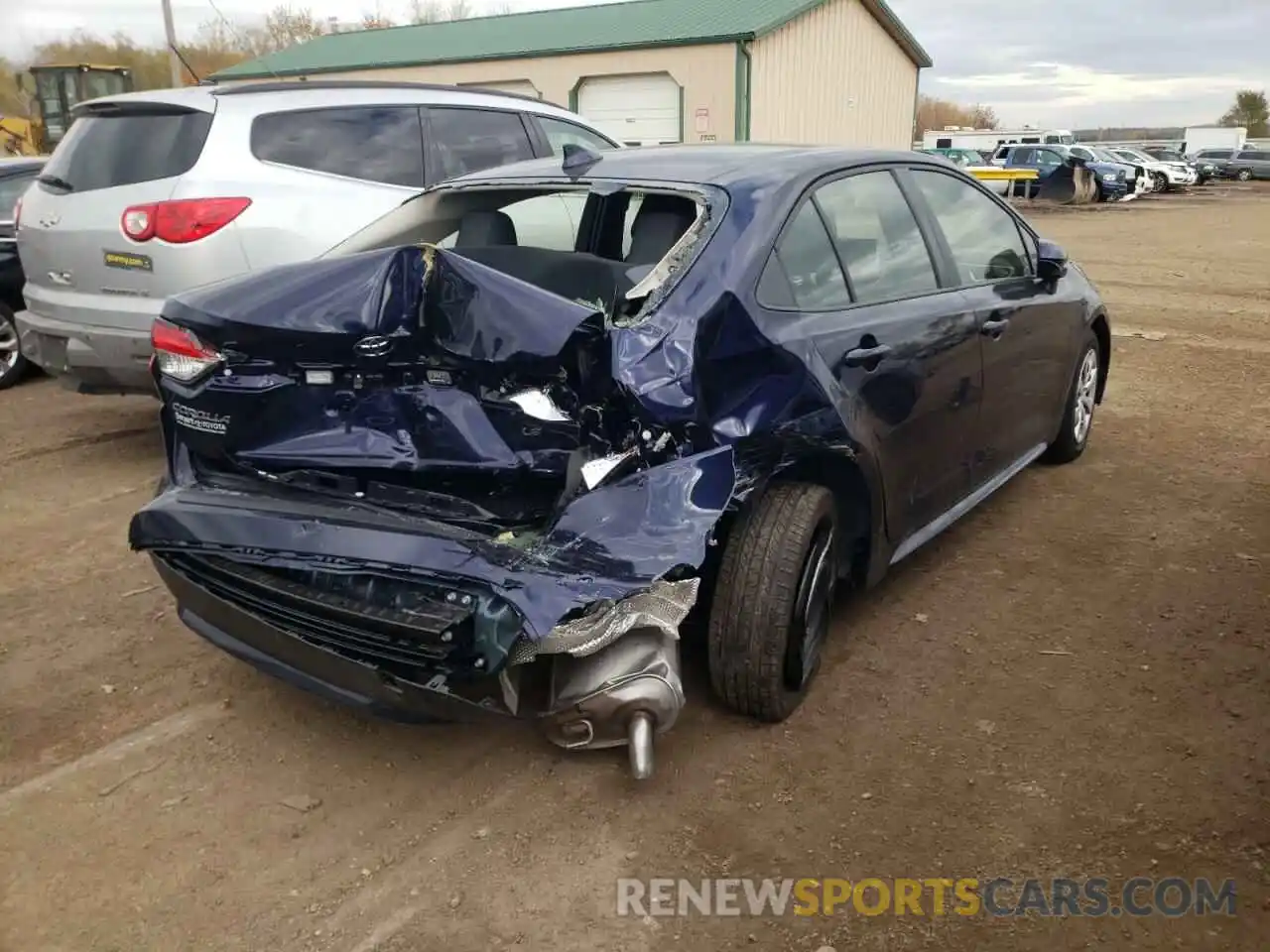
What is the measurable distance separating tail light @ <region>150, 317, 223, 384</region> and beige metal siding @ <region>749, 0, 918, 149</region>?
65.1ft

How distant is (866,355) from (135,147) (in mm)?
4074

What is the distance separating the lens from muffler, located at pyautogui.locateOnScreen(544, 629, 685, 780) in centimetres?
272

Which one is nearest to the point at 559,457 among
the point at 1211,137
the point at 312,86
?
the point at 312,86

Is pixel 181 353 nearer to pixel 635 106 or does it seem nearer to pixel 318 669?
pixel 318 669

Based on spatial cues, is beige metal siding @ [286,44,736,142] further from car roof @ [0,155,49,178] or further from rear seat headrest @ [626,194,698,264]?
rear seat headrest @ [626,194,698,264]

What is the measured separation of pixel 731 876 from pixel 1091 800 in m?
1.04

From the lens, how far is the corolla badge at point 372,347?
279 centimetres

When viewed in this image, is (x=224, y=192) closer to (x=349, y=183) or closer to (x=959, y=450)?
(x=349, y=183)

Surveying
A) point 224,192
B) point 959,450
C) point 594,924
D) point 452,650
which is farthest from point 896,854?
point 224,192

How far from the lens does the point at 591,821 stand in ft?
9.16

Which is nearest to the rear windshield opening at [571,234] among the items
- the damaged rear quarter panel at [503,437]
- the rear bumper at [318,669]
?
the damaged rear quarter panel at [503,437]

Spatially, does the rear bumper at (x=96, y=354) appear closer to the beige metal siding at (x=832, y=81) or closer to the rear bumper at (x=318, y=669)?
the rear bumper at (x=318, y=669)

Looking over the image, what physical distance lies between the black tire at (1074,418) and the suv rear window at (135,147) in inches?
178

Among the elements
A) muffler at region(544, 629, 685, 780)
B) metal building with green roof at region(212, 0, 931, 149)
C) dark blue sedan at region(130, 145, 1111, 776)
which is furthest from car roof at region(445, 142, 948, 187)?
metal building with green roof at region(212, 0, 931, 149)
